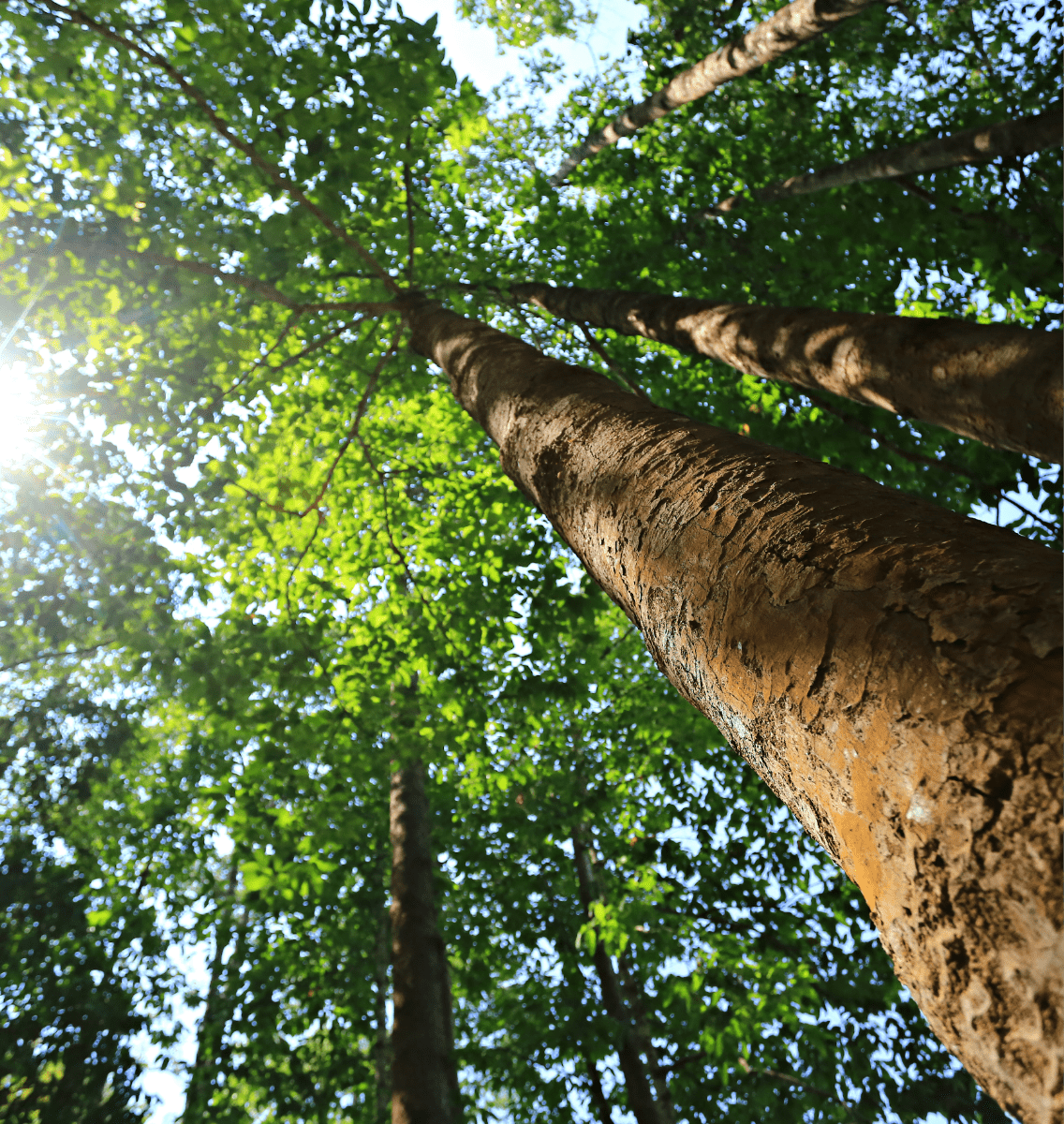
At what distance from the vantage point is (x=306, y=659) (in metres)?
5.03

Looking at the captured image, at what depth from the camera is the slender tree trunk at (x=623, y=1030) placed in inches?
289

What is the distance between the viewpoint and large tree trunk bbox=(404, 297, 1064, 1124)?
485mm

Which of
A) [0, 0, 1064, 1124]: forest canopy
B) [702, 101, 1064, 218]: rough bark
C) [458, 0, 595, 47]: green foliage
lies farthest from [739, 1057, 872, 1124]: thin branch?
[458, 0, 595, 47]: green foliage

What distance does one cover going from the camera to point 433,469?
22.4 feet

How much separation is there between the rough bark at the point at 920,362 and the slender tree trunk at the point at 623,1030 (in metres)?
6.54

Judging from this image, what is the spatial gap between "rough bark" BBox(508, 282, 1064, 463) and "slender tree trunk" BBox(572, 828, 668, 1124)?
6.54 m

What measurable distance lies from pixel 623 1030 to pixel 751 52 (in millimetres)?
9828

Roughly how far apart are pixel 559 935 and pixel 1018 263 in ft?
28.2

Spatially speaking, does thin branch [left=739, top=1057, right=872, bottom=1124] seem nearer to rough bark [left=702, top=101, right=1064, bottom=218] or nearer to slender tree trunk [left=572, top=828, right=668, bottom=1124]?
slender tree trunk [left=572, top=828, right=668, bottom=1124]

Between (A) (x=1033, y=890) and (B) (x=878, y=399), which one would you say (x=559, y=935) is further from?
(A) (x=1033, y=890)

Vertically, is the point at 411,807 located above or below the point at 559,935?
above

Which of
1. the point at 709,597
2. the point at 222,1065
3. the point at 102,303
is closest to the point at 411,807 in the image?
Answer: the point at 222,1065

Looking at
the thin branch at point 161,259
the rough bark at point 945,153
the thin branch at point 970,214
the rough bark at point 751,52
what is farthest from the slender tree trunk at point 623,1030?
the rough bark at point 751,52

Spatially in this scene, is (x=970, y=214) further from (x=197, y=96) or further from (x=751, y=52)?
(x=197, y=96)
